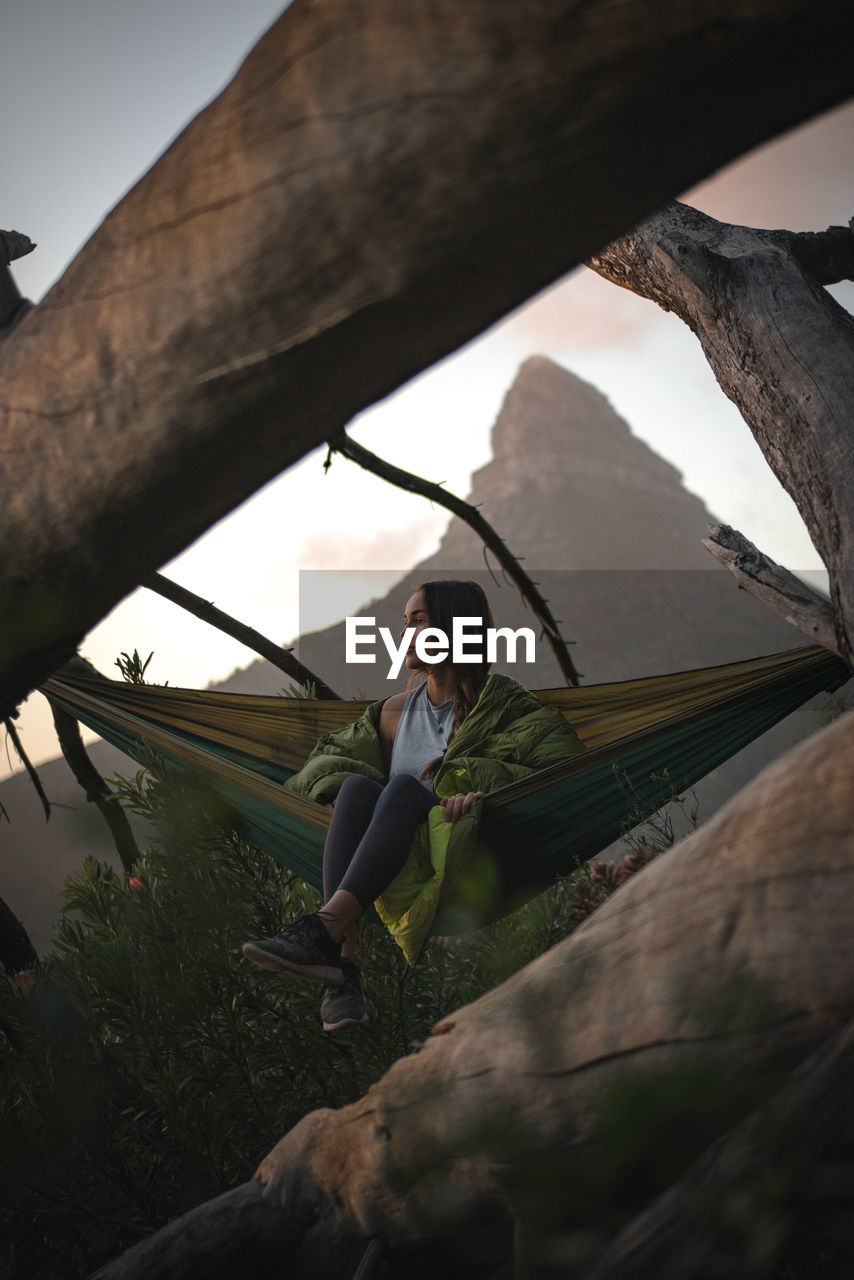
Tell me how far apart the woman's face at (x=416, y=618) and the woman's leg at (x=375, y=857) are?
496 mm

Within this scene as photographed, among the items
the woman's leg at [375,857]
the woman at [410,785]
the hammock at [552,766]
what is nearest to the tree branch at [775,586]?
the hammock at [552,766]

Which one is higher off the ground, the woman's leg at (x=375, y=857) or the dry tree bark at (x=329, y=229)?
the dry tree bark at (x=329, y=229)

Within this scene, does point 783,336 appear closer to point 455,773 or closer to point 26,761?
point 455,773

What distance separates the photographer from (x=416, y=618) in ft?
7.23

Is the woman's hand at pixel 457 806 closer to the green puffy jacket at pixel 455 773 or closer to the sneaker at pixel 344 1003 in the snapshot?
the green puffy jacket at pixel 455 773

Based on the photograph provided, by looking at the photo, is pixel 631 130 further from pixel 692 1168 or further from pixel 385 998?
pixel 385 998

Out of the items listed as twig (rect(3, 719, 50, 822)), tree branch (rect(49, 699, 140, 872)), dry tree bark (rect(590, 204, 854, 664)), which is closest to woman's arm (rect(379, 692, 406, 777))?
tree branch (rect(49, 699, 140, 872))

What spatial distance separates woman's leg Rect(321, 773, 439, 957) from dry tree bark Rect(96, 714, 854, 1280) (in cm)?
63

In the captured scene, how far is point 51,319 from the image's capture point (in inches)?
20.6

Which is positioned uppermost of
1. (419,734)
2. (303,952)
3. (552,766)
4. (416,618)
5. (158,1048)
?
(416,618)

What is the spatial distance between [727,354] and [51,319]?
128 centimetres

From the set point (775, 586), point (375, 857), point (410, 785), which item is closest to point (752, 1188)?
point (775, 586)

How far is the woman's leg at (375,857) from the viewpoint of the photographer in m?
1.58

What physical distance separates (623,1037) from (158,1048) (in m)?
1.31
